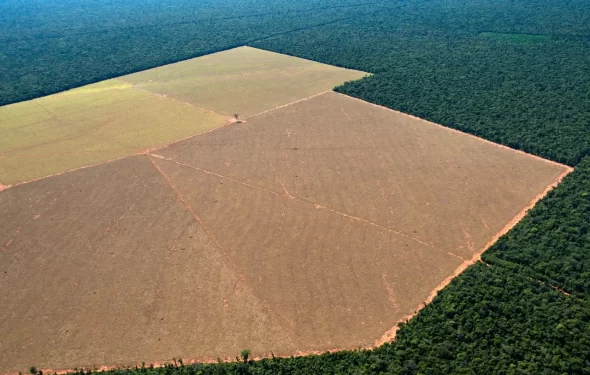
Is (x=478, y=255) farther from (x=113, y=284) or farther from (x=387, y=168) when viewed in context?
(x=113, y=284)

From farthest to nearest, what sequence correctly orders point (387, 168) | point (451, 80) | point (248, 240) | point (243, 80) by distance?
point (243, 80)
point (451, 80)
point (387, 168)
point (248, 240)

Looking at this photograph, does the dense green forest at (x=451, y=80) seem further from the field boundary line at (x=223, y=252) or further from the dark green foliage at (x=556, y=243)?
the field boundary line at (x=223, y=252)

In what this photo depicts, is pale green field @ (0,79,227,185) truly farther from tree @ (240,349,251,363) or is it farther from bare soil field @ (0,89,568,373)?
tree @ (240,349,251,363)

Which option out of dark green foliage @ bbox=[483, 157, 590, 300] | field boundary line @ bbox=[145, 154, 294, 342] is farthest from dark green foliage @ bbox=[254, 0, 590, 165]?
field boundary line @ bbox=[145, 154, 294, 342]

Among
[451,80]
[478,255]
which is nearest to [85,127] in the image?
[478,255]

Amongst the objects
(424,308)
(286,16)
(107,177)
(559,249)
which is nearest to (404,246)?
(424,308)

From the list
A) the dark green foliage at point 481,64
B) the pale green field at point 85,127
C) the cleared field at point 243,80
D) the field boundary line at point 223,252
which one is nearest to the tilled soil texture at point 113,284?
the field boundary line at point 223,252
